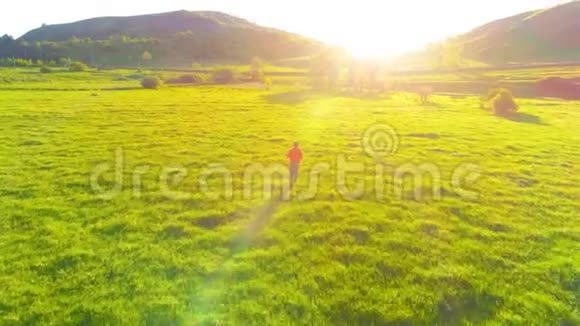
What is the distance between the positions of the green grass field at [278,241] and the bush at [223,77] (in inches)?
3157

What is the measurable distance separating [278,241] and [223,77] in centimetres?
9843

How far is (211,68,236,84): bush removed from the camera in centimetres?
10112

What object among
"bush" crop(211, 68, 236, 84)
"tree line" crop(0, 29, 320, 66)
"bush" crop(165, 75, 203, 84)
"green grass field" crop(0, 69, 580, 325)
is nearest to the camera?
"green grass field" crop(0, 69, 580, 325)

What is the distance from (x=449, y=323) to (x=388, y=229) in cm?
436

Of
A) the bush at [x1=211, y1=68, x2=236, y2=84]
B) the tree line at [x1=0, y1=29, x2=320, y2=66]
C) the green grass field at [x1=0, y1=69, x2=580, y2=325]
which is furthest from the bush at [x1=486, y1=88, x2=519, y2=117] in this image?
the tree line at [x1=0, y1=29, x2=320, y2=66]

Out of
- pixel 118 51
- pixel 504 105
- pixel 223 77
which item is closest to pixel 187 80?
pixel 223 77

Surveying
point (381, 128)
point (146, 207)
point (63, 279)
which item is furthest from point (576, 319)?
point (381, 128)

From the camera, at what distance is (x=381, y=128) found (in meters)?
33.2

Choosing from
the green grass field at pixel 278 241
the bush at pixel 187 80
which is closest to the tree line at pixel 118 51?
the bush at pixel 187 80

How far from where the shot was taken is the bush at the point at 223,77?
101125mm

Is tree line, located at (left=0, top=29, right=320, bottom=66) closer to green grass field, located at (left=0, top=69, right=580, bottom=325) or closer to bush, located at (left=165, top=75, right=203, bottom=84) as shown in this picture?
bush, located at (left=165, top=75, right=203, bottom=84)

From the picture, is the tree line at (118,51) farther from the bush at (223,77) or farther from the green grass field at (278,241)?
the green grass field at (278,241)

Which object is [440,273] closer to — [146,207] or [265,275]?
[265,275]

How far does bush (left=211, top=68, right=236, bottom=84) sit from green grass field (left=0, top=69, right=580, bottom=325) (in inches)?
3157
